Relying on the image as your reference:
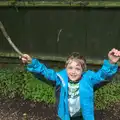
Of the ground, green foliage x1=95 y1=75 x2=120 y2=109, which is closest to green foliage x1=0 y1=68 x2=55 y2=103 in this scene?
the ground

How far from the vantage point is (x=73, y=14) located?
5605 mm

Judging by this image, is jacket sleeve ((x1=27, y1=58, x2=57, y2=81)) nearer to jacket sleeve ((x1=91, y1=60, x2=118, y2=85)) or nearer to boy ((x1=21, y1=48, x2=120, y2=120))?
boy ((x1=21, y1=48, x2=120, y2=120))

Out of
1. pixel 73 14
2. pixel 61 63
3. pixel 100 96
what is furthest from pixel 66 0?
pixel 100 96

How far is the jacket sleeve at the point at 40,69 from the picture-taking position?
3275mm

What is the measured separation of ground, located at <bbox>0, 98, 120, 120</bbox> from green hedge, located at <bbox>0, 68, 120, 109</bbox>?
9 cm

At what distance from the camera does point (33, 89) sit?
5500mm

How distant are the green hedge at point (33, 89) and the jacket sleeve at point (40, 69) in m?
1.88

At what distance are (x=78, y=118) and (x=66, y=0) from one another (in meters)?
2.45

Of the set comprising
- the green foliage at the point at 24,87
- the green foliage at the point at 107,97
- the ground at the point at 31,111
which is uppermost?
the green foliage at the point at 24,87

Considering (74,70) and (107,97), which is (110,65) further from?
(107,97)

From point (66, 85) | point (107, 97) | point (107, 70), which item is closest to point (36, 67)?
point (66, 85)

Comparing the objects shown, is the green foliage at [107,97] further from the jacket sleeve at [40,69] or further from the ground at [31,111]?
the jacket sleeve at [40,69]

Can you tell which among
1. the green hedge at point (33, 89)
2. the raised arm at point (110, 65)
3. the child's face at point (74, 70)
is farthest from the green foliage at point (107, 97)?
the raised arm at point (110, 65)

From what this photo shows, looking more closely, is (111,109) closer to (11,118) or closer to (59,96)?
(11,118)
